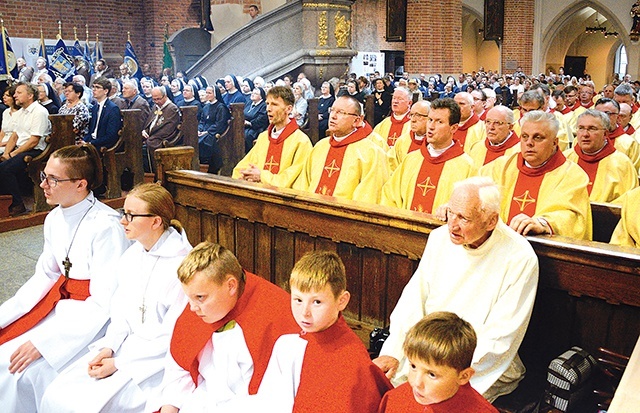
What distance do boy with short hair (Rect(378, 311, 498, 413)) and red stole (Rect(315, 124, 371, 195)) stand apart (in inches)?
131

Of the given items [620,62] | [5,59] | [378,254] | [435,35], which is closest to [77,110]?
[5,59]

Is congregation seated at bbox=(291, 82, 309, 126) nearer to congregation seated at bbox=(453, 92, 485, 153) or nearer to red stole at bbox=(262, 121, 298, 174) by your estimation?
congregation seated at bbox=(453, 92, 485, 153)

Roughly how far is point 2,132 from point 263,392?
661cm

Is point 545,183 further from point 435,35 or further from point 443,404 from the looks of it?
point 435,35

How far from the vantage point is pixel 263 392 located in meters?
2.37

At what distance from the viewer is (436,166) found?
4738 mm

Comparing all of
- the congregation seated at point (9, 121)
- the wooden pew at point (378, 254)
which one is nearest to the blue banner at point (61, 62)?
the congregation seated at point (9, 121)

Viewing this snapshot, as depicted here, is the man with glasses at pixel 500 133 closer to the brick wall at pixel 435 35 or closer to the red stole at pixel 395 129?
the red stole at pixel 395 129

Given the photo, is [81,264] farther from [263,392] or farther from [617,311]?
[617,311]

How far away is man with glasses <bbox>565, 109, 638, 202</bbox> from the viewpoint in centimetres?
537

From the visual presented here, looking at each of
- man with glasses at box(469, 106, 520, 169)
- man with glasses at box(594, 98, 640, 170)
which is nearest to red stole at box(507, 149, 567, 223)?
man with glasses at box(469, 106, 520, 169)

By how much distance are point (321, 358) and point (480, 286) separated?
0.93 m

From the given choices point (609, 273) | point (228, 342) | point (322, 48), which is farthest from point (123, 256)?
point (322, 48)

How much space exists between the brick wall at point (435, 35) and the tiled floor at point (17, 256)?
19210 millimetres
